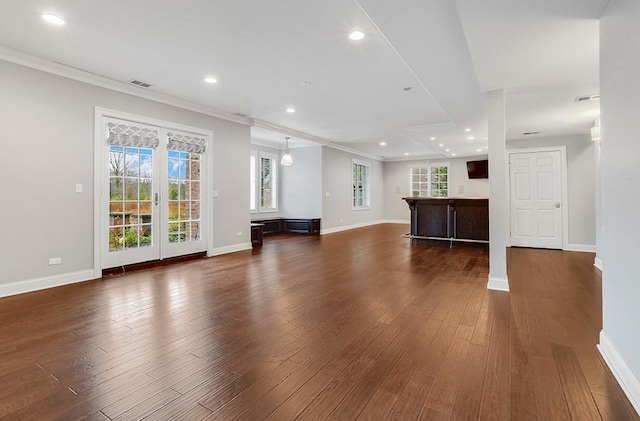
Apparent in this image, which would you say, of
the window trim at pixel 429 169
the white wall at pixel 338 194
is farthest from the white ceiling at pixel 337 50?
the window trim at pixel 429 169

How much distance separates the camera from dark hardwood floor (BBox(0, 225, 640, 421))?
165 cm

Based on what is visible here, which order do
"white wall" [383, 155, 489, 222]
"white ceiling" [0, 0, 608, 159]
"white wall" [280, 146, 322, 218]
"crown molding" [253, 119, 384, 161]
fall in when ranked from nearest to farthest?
"white ceiling" [0, 0, 608, 159]
"crown molding" [253, 119, 384, 161]
"white wall" [280, 146, 322, 218]
"white wall" [383, 155, 489, 222]

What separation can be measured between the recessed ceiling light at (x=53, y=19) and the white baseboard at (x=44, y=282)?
2.85 metres

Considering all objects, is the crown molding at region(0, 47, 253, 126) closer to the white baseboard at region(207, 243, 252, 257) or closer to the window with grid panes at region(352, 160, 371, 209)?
the white baseboard at region(207, 243, 252, 257)

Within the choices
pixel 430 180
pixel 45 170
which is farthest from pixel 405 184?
pixel 45 170

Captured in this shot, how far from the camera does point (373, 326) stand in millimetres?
2678

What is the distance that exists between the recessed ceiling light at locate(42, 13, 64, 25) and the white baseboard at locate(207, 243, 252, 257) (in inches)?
153

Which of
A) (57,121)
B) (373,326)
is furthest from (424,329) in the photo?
(57,121)

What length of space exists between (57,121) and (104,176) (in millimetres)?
Answer: 838

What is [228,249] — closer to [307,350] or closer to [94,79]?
[94,79]

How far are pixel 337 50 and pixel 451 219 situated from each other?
16.6 ft

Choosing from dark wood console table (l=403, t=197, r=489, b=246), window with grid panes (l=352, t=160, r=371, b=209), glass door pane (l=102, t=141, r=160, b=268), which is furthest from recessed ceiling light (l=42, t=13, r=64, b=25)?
window with grid panes (l=352, t=160, r=371, b=209)

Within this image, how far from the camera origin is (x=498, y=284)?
3773 mm

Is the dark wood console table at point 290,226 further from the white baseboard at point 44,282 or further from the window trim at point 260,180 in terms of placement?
the white baseboard at point 44,282
